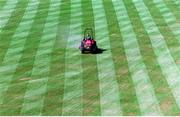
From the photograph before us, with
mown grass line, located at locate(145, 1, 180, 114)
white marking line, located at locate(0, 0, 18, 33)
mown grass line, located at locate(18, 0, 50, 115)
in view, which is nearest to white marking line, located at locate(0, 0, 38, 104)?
mown grass line, located at locate(18, 0, 50, 115)

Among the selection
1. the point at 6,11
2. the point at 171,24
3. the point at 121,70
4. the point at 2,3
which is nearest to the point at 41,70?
the point at 121,70

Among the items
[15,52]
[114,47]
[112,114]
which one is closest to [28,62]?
[15,52]

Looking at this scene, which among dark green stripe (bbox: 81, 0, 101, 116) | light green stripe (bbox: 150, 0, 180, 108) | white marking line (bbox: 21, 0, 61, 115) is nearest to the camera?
dark green stripe (bbox: 81, 0, 101, 116)

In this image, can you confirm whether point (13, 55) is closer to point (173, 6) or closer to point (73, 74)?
point (73, 74)

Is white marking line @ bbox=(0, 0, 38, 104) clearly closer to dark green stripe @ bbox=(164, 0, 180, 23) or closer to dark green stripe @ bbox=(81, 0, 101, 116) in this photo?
dark green stripe @ bbox=(81, 0, 101, 116)

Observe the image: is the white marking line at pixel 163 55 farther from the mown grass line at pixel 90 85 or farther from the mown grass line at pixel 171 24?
the mown grass line at pixel 90 85

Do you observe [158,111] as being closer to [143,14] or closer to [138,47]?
[138,47]

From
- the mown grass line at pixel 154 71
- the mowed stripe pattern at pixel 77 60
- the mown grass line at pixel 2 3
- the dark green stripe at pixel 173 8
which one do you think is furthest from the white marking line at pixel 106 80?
the mown grass line at pixel 2 3
